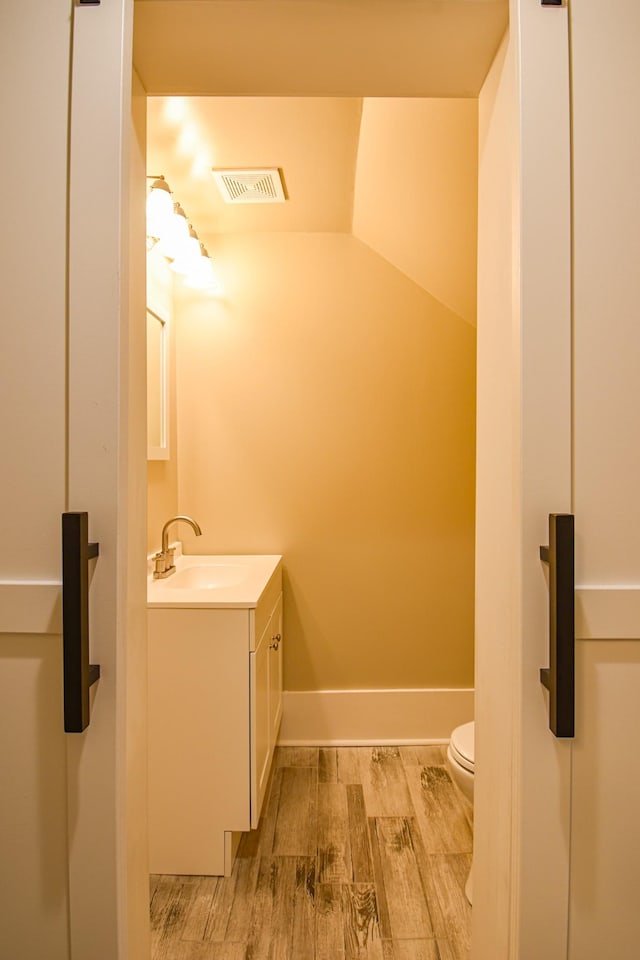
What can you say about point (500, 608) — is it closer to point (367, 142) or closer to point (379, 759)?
point (367, 142)

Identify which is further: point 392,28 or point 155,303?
point 155,303

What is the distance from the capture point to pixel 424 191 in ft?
6.59

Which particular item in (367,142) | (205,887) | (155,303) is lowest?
(205,887)

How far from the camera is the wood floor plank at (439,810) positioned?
1.95 meters

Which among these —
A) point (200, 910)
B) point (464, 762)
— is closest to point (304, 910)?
point (200, 910)

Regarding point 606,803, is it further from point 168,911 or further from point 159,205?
point 159,205

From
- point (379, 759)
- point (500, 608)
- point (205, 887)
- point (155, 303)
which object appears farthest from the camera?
point (379, 759)

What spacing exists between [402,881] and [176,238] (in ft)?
7.89

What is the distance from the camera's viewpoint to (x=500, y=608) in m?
0.99

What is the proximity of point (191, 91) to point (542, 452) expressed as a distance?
959mm

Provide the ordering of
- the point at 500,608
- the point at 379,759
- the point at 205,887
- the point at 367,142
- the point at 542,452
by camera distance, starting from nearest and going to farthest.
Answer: the point at 542,452 < the point at 500,608 < the point at 205,887 < the point at 367,142 < the point at 379,759

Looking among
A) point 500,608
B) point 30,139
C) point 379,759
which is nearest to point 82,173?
point 30,139

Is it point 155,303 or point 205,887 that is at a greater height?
point 155,303

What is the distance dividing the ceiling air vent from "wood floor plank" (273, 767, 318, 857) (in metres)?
2.49
